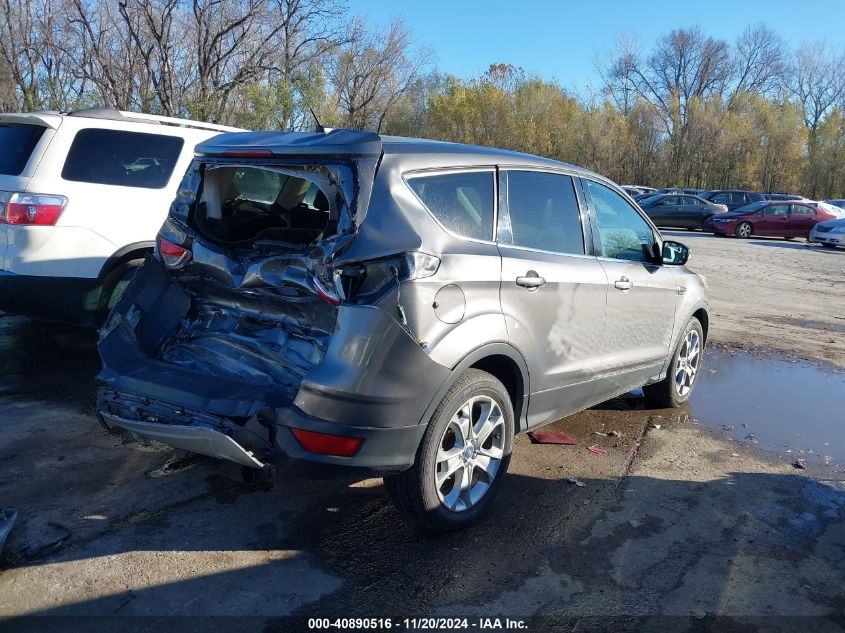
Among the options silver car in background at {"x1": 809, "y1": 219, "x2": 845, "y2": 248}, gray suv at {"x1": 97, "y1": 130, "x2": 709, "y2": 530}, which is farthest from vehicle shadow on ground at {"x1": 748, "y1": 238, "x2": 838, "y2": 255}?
A: gray suv at {"x1": 97, "y1": 130, "x2": 709, "y2": 530}

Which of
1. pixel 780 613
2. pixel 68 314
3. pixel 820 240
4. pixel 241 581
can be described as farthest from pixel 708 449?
pixel 820 240

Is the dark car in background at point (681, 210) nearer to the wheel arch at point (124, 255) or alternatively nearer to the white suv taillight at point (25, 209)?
the wheel arch at point (124, 255)

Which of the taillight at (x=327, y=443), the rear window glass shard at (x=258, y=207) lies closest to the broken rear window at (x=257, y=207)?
the rear window glass shard at (x=258, y=207)

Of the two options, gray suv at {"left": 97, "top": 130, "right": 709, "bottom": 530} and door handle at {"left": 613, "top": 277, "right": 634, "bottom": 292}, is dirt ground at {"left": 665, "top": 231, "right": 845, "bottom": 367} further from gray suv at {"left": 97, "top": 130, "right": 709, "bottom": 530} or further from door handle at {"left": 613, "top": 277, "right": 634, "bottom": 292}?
gray suv at {"left": 97, "top": 130, "right": 709, "bottom": 530}

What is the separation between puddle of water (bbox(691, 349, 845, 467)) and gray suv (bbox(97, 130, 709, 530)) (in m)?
1.47

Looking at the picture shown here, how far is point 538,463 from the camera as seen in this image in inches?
186

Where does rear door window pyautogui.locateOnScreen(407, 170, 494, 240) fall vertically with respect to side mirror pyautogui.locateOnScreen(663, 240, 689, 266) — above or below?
above

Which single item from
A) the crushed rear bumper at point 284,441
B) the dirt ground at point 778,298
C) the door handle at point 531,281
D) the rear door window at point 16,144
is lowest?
the dirt ground at point 778,298

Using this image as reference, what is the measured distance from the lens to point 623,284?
4.87 metres

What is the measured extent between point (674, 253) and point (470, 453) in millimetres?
2716

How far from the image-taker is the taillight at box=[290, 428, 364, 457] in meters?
3.14

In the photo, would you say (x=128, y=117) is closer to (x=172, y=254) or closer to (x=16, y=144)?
(x=16, y=144)

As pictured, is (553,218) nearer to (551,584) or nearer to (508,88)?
(551,584)

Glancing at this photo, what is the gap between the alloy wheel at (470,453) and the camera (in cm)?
362
